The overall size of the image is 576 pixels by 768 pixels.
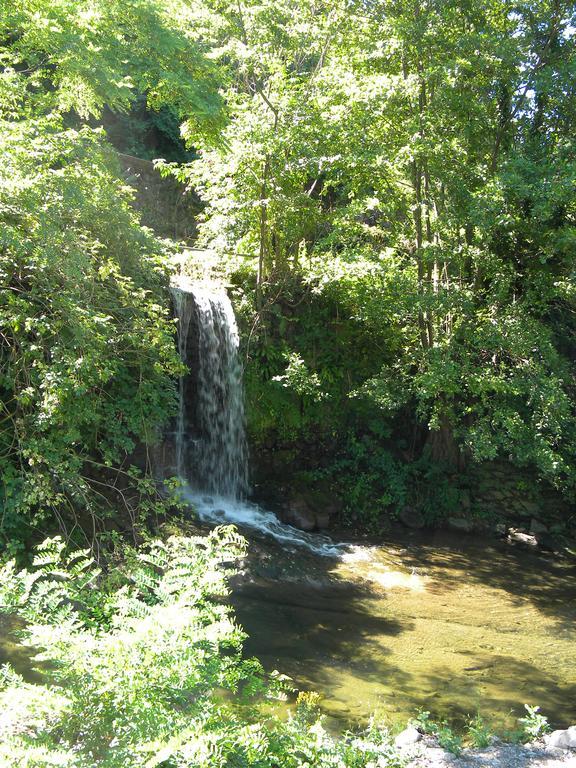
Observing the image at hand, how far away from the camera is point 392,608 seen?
26.5 ft

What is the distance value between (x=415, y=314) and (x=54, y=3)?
6250 mm

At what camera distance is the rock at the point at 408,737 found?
16.0 feet

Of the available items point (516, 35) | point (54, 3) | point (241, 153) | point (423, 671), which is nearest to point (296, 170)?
point (241, 153)

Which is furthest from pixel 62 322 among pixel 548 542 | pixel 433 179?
pixel 548 542

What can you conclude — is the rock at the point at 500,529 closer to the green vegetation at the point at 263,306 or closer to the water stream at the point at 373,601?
the water stream at the point at 373,601

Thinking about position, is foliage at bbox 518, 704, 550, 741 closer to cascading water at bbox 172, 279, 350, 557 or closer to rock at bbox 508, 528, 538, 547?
cascading water at bbox 172, 279, 350, 557

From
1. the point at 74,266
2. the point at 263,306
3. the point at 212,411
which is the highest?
the point at 263,306

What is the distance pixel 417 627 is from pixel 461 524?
13.7ft

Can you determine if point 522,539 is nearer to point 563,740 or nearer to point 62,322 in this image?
point 563,740

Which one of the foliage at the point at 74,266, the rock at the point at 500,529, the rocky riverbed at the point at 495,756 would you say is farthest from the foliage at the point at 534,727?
the rock at the point at 500,529

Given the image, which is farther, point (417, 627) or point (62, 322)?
point (417, 627)

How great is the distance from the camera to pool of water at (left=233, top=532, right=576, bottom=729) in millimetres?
6020

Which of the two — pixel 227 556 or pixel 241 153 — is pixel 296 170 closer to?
pixel 241 153

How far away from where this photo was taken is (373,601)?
27.0ft
